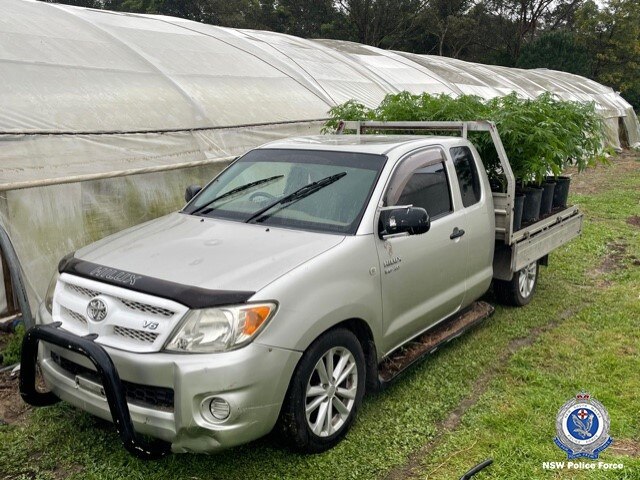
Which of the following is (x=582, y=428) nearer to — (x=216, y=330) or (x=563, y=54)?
(x=216, y=330)

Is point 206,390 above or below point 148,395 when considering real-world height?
above

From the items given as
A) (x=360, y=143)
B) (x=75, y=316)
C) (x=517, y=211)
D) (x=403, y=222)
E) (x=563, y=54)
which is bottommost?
(x=75, y=316)

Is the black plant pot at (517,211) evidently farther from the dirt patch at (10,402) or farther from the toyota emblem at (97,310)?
the dirt patch at (10,402)

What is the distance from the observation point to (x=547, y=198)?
6.50m

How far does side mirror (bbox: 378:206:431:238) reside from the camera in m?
3.76

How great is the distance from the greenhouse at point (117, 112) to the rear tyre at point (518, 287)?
3761 millimetres

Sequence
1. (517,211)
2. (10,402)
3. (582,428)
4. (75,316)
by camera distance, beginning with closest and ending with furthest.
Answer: (75,316)
(582,428)
(10,402)
(517,211)

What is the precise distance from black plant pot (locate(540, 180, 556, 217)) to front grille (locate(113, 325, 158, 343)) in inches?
190

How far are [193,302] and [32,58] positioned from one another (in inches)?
211

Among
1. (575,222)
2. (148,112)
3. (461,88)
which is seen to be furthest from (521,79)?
(148,112)

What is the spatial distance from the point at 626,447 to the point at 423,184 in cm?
219

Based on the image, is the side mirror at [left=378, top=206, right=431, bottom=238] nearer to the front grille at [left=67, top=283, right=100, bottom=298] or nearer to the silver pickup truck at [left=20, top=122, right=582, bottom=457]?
the silver pickup truck at [left=20, top=122, right=582, bottom=457]

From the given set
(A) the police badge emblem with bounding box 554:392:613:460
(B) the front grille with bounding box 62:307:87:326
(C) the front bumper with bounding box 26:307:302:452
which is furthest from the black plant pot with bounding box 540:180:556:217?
(B) the front grille with bounding box 62:307:87:326

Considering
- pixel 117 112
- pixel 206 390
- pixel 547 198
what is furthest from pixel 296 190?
pixel 117 112
